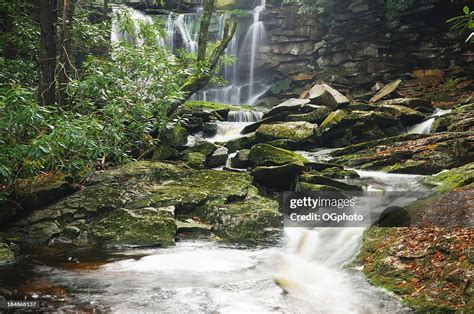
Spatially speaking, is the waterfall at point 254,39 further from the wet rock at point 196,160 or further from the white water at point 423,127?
the wet rock at point 196,160

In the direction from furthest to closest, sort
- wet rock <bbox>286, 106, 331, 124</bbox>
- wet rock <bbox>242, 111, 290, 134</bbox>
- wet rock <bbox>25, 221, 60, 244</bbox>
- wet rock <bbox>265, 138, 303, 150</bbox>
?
wet rock <bbox>242, 111, 290, 134</bbox> < wet rock <bbox>286, 106, 331, 124</bbox> < wet rock <bbox>265, 138, 303, 150</bbox> < wet rock <bbox>25, 221, 60, 244</bbox>

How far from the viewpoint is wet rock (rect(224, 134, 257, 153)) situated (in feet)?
40.5

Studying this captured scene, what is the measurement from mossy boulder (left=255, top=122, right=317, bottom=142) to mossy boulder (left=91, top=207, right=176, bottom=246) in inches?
228

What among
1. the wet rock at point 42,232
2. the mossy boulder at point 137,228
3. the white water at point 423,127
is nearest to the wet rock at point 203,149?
the mossy boulder at point 137,228

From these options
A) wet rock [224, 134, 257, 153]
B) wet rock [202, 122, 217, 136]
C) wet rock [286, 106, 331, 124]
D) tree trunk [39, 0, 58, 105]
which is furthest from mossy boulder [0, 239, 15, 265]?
wet rock [286, 106, 331, 124]

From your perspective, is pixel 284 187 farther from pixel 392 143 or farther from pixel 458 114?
pixel 458 114

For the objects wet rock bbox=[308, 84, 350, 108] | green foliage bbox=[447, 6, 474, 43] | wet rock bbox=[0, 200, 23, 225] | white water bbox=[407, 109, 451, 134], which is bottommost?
wet rock bbox=[0, 200, 23, 225]

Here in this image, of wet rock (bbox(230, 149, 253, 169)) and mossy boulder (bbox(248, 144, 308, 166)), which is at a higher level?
mossy boulder (bbox(248, 144, 308, 166))

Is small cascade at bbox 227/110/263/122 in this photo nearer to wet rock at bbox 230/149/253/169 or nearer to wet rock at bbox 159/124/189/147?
wet rock at bbox 159/124/189/147

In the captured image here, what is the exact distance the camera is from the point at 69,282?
4754 millimetres

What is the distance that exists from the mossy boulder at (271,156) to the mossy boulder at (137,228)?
3.25 meters

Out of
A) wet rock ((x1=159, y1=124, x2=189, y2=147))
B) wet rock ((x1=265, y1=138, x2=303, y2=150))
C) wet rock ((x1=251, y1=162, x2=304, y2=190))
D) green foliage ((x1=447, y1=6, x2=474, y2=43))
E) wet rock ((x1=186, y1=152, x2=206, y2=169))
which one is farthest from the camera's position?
wet rock ((x1=265, y1=138, x2=303, y2=150))

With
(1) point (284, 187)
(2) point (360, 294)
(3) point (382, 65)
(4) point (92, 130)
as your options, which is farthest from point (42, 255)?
(3) point (382, 65)

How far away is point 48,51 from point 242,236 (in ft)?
16.7
